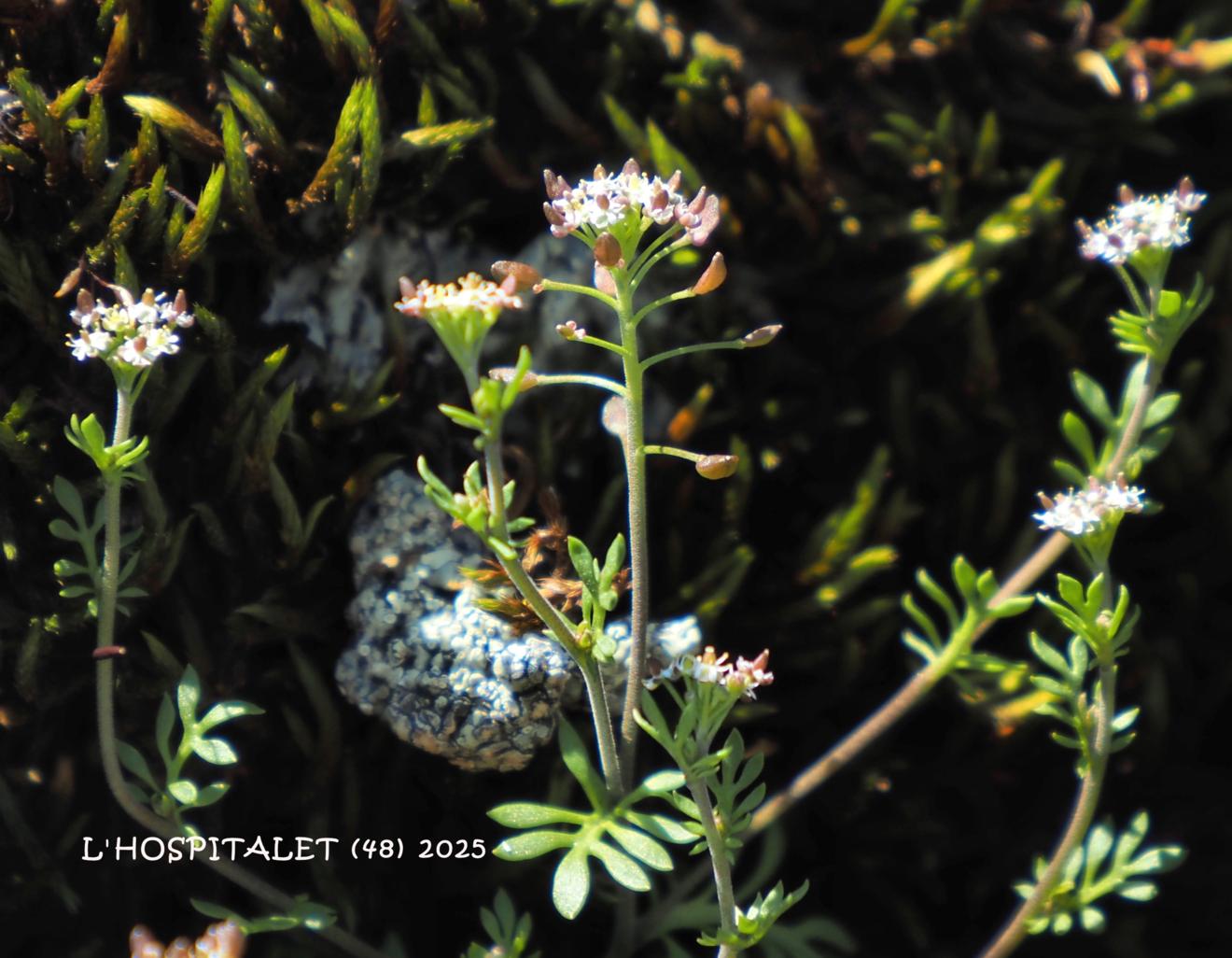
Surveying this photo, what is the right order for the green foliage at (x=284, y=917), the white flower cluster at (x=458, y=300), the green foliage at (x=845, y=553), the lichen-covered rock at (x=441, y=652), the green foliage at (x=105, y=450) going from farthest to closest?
1. the green foliage at (x=845, y=553)
2. the lichen-covered rock at (x=441, y=652)
3. the green foliage at (x=284, y=917)
4. the green foliage at (x=105, y=450)
5. the white flower cluster at (x=458, y=300)

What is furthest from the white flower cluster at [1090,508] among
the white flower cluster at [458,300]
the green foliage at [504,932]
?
the green foliage at [504,932]

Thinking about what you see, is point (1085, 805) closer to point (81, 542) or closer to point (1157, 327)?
point (1157, 327)

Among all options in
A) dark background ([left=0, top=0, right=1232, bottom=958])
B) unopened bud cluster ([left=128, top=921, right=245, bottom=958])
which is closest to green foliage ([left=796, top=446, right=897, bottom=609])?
dark background ([left=0, top=0, right=1232, bottom=958])

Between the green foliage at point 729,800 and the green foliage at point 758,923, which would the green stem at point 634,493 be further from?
the green foliage at point 758,923

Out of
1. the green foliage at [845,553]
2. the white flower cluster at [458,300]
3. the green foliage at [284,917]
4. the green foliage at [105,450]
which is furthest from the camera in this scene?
the green foliage at [845,553]

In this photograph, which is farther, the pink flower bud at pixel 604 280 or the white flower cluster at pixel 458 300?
the pink flower bud at pixel 604 280

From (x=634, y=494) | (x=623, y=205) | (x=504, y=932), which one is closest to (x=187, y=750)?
(x=504, y=932)

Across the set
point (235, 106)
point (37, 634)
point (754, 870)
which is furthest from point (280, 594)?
point (754, 870)

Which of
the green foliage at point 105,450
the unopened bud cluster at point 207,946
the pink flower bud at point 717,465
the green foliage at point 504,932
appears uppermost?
the green foliage at point 105,450
